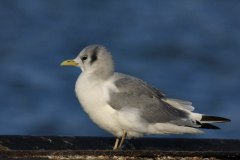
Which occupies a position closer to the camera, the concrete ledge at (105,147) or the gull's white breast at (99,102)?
the concrete ledge at (105,147)

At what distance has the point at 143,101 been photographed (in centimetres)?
454

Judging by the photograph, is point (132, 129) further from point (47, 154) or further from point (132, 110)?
point (47, 154)

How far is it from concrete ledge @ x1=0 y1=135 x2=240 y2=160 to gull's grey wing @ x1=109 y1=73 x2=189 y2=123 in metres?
0.32

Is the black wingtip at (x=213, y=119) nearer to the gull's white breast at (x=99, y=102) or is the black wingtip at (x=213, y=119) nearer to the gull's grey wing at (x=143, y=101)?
the gull's grey wing at (x=143, y=101)

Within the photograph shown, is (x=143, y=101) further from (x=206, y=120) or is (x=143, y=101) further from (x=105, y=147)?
(x=206, y=120)

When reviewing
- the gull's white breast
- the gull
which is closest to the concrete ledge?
the gull

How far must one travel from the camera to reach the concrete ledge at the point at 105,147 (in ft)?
10.1

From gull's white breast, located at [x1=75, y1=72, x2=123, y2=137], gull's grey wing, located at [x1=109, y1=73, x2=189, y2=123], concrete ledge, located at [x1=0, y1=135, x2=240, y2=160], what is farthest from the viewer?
gull's grey wing, located at [x1=109, y1=73, x2=189, y2=123]

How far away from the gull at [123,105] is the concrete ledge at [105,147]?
0.58ft

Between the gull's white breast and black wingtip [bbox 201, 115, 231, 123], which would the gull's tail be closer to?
black wingtip [bbox 201, 115, 231, 123]

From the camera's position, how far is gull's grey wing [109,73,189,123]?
4.35m

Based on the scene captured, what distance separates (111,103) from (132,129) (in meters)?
0.42

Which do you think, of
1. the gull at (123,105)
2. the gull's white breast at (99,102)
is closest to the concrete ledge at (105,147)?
the gull at (123,105)

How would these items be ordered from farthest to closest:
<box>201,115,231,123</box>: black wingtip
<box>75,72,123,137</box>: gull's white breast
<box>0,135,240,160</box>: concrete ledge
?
<box>201,115,231,123</box>: black wingtip
<box>75,72,123,137</box>: gull's white breast
<box>0,135,240,160</box>: concrete ledge
